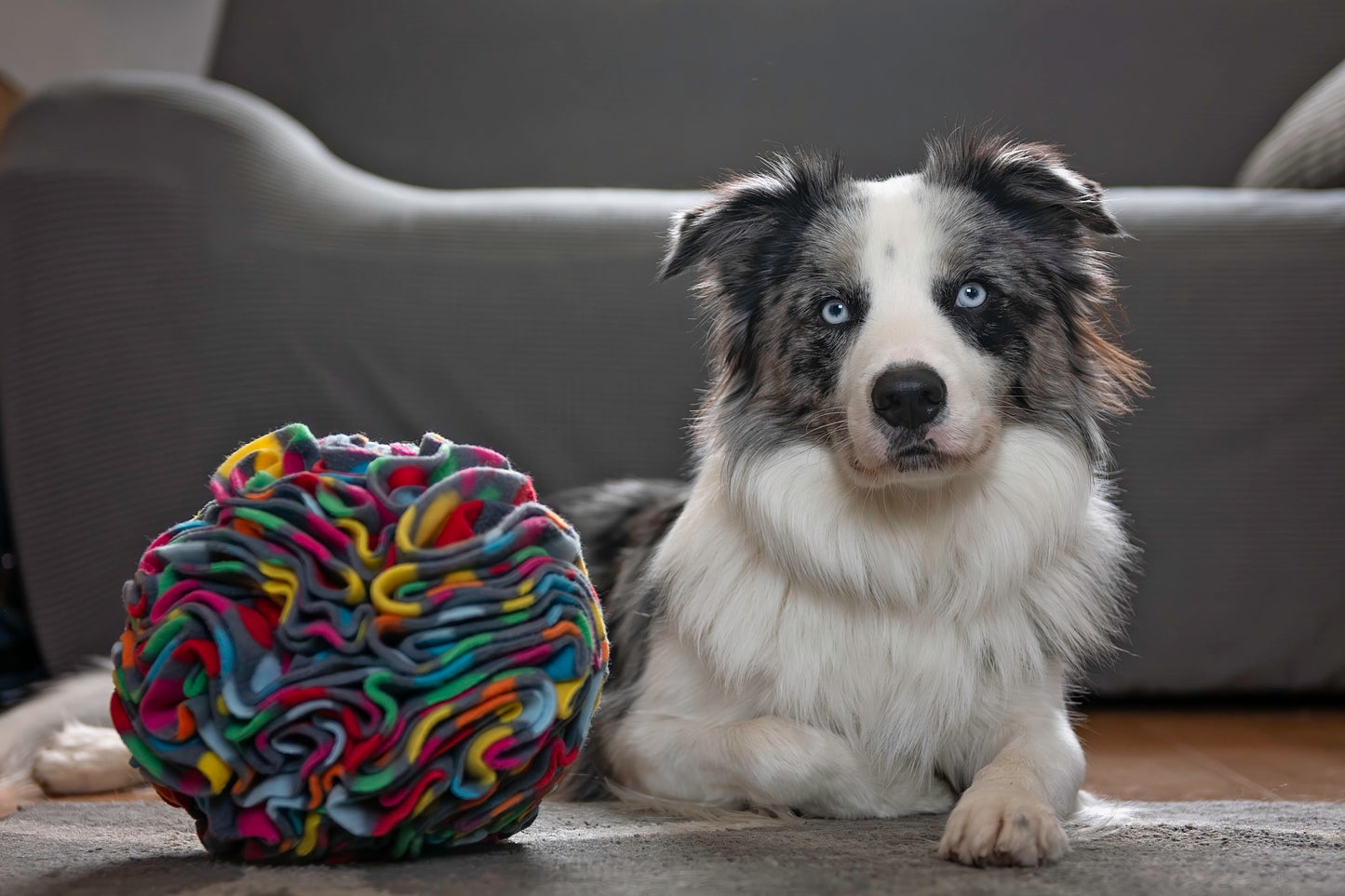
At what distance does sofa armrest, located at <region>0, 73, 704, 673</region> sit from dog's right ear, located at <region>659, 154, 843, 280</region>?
0.64m

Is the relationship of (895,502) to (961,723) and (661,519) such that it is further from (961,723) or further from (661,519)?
(661,519)

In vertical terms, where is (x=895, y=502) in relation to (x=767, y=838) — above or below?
above

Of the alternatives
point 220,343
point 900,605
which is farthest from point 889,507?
point 220,343

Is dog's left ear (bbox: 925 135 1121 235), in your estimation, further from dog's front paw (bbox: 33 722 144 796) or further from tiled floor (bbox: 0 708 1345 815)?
dog's front paw (bbox: 33 722 144 796)

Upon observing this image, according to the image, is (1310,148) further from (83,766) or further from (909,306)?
(83,766)

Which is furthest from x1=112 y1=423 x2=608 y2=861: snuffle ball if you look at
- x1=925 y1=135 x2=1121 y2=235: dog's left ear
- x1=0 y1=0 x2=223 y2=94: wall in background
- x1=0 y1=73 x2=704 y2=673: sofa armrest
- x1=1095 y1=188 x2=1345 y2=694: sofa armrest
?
x1=0 y1=0 x2=223 y2=94: wall in background

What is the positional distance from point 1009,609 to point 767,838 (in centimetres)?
52

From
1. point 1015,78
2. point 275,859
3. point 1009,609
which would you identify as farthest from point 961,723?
point 1015,78

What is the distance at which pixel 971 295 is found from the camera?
168 centimetres

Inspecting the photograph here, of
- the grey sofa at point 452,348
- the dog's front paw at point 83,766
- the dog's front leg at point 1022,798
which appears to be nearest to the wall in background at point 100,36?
the grey sofa at point 452,348

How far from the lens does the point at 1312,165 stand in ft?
8.65

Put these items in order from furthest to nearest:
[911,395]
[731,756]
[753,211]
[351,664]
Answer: [753,211]
[731,756]
[911,395]
[351,664]

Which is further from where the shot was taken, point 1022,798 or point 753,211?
point 753,211

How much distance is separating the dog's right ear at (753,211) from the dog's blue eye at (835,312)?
17 centimetres
